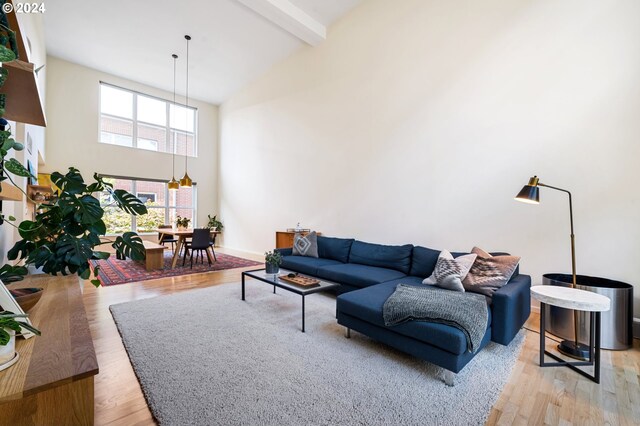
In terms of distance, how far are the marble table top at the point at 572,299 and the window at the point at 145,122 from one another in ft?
29.9

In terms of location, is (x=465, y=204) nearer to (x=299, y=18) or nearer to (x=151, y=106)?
(x=299, y=18)

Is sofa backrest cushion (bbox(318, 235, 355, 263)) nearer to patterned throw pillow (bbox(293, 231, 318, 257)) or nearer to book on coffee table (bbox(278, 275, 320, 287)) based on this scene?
patterned throw pillow (bbox(293, 231, 318, 257))

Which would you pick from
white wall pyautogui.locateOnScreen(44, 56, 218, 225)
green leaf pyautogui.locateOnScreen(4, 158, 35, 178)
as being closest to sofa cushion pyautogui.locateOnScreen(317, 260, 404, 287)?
green leaf pyautogui.locateOnScreen(4, 158, 35, 178)

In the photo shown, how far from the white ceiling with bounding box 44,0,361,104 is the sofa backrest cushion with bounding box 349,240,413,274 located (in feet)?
14.9

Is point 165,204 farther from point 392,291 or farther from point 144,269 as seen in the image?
point 392,291

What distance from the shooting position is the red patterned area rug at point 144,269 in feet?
14.8

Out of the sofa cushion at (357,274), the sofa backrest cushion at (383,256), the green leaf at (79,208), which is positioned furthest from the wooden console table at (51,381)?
the sofa backrest cushion at (383,256)

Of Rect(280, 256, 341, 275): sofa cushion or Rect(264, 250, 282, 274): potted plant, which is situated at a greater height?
Rect(264, 250, 282, 274): potted plant

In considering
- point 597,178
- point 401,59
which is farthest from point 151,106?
point 597,178

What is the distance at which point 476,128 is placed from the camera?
371cm

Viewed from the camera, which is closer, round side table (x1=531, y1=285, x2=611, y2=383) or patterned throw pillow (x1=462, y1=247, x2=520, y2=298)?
round side table (x1=531, y1=285, x2=611, y2=383)

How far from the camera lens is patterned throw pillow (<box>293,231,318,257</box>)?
473 cm

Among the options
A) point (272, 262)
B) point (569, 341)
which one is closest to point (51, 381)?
point (272, 262)

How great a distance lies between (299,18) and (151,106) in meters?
5.31
